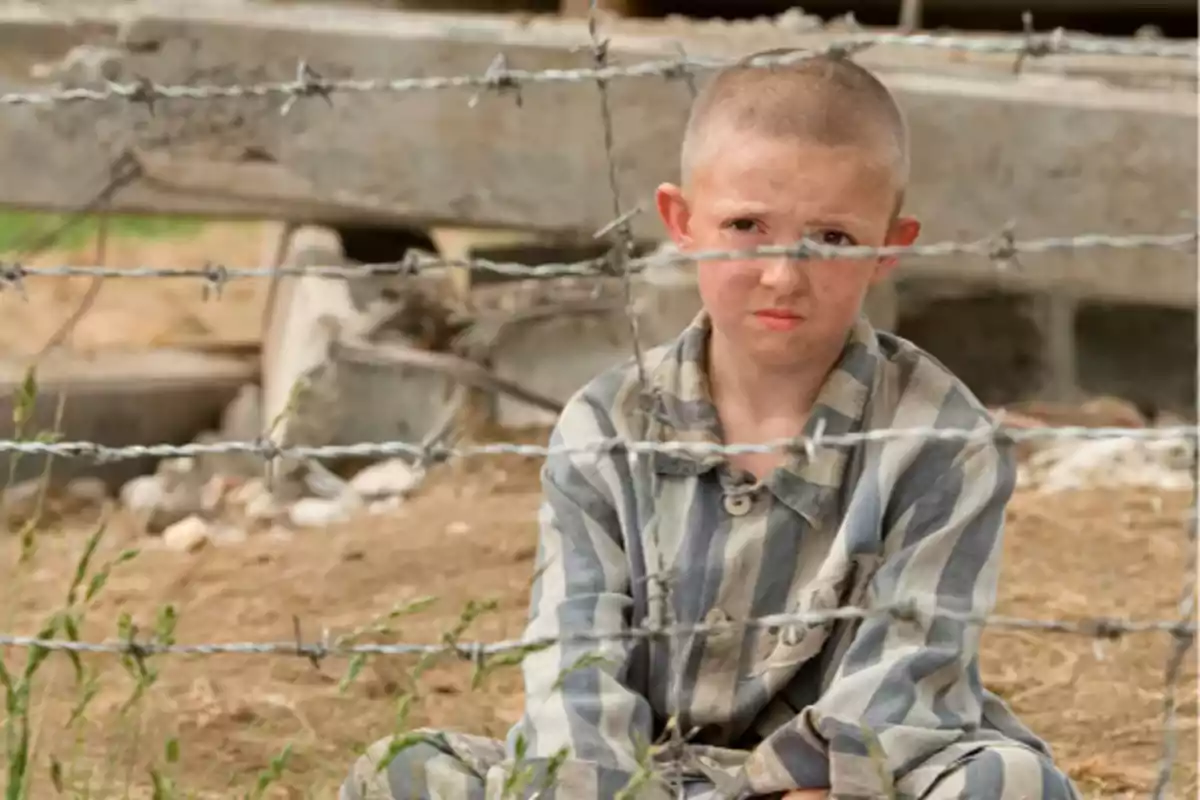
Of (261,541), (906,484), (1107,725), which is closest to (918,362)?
(906,484)

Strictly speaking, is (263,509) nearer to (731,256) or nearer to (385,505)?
(385,505)

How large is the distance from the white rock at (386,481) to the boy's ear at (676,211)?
170 centimetres

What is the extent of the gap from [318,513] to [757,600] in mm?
1798

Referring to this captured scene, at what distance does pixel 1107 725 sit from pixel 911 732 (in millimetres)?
860

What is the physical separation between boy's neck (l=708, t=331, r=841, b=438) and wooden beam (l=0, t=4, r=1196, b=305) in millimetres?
1533

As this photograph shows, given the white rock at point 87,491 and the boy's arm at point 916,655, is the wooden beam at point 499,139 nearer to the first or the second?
the white rock at point 87,491

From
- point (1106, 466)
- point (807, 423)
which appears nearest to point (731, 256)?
point (807, 423)

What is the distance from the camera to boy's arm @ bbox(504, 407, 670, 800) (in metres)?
1.43

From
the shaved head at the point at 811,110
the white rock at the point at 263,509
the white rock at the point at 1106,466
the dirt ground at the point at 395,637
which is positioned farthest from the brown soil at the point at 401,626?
the shaved head at the point at 811,110

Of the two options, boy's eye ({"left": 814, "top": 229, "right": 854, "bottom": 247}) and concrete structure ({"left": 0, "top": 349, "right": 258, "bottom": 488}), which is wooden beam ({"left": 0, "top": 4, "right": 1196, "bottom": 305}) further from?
boy's eye ({"left": 814, "top": 229, "right": 854, "bottom": 247})

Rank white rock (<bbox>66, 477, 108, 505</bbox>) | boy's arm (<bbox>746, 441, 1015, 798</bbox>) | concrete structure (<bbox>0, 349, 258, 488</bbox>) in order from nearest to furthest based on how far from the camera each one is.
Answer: boy's arm (<bbox>746, 441, 1015, 798</bbox>) < white rock (<bbox>66, 477, 108, 505</bbox>) < concrete structure (<bbox>0, 349, 258, 488</bbox>)

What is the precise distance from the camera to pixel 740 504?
1.46 meters

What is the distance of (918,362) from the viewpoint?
4.99 ft

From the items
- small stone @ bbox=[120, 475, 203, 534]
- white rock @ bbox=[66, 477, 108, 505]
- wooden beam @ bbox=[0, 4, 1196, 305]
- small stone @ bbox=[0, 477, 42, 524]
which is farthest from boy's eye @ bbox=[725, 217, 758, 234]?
white rock @ bbox=[66, 477, 108, 505]
